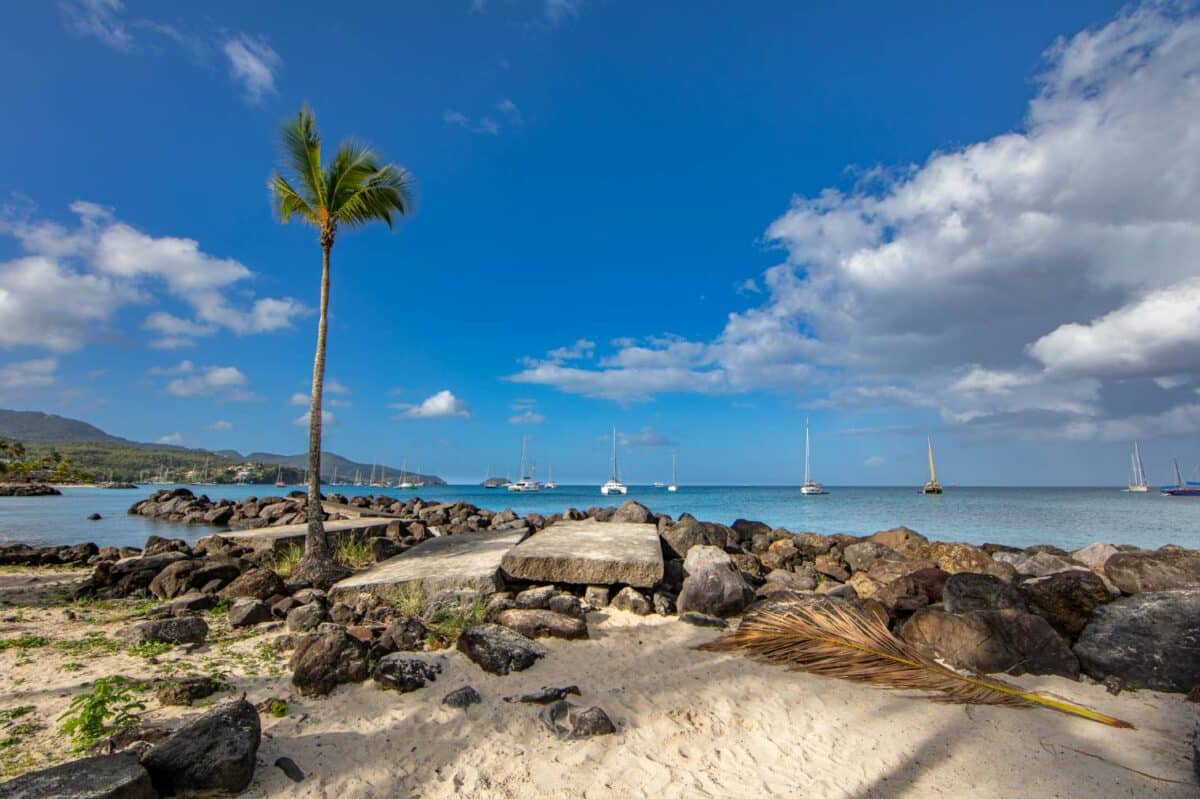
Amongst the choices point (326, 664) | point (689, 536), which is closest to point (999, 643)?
point (326, 664)

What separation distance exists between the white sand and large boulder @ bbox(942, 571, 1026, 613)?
1.02 metres

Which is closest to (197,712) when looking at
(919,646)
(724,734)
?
(724,734)

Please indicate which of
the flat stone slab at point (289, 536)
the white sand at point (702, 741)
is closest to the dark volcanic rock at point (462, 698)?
the white sand at point (702, 741)

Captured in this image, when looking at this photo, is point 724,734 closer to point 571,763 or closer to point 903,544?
point 571,763

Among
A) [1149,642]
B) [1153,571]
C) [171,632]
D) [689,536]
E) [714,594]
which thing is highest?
[1153,571]

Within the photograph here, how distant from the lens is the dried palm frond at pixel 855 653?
15.0 feet

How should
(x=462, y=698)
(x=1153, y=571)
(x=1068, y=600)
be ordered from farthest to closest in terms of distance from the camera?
(x=1153, y=571)
(x=1068, y=600)
(x=462, y=698)

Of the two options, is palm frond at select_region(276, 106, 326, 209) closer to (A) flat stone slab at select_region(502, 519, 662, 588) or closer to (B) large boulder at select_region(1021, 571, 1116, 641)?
(A) flat stone slab at select_region(502, 519, 662, 588)

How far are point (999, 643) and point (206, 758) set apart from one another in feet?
21.4

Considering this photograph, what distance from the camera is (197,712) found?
160 inches

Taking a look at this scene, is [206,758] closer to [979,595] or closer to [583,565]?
[583,565]

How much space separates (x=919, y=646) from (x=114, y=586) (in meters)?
11.8

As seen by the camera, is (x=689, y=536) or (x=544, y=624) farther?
(x=689, y=536)

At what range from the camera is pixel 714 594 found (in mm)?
7402
